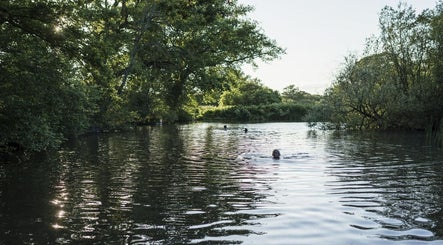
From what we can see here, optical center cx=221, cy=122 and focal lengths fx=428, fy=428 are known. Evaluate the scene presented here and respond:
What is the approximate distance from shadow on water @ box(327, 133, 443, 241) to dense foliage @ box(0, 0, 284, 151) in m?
9.57

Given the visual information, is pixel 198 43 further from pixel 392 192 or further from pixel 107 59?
pixel 392 192

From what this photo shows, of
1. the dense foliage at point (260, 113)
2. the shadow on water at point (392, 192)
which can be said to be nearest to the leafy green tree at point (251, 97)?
the dense foliage at point (260, 113)

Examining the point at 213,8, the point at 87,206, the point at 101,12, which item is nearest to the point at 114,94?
the point at 101,12

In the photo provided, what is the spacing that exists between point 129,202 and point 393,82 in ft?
116

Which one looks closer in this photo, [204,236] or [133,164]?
[204,236]

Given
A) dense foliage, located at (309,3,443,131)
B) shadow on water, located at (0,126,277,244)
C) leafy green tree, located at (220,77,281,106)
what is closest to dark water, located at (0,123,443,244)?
shadow on water, located at (0,126,277,244)

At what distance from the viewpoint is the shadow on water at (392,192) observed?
287 inches

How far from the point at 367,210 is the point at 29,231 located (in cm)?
630

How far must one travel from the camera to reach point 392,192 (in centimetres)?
1034

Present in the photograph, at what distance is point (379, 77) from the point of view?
38.9 m

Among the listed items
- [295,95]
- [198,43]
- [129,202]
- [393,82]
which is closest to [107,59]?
[129,202]

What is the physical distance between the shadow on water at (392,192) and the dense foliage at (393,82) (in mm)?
18526

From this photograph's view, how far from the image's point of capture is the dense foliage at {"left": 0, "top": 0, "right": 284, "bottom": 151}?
13828 mm

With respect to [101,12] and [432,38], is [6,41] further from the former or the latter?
[432,38]
